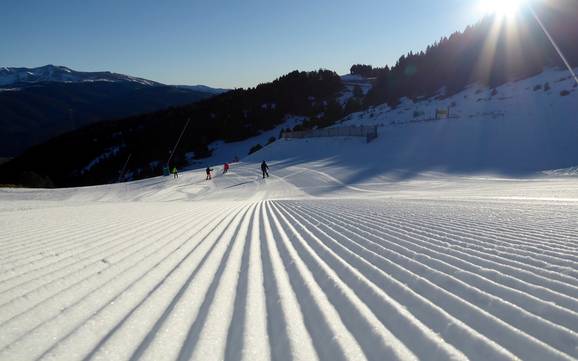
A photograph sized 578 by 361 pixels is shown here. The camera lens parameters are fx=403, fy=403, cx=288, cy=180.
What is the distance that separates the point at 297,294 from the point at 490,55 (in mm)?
53430

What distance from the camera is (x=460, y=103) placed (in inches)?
1602

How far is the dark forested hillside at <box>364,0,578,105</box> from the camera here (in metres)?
42.4

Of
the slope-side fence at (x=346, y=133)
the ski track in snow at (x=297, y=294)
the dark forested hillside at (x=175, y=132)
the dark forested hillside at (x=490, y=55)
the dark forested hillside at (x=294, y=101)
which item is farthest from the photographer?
the dark forested hillside at (x=175, y=132)

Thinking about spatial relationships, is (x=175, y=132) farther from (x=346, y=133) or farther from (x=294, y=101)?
(x=346, y=133)

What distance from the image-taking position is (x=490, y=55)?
1916 inches

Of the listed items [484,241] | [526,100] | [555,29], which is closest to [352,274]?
[484,241]

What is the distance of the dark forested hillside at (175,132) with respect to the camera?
82.4m

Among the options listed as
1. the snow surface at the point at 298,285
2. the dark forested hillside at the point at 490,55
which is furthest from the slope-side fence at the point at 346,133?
the snow surface at the point at 298,285

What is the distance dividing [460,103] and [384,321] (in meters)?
42.1

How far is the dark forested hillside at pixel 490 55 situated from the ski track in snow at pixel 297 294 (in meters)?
43.6

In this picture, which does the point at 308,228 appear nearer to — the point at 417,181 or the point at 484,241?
the point at 484,241

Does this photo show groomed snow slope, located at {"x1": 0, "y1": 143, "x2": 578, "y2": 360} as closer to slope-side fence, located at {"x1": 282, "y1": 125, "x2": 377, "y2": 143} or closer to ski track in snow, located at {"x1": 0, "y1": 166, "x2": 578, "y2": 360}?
ski track in snow, located at {"x1": 0, "y1": 166, "x2": 578, "y2": 360}

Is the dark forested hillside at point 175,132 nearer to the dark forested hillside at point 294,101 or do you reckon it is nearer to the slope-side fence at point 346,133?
the dark forested hillside at point 294,101

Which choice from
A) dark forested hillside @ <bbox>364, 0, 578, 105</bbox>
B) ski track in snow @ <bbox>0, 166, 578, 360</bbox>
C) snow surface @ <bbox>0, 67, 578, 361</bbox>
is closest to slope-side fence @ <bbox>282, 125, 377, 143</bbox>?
dark forested hillside @ <bbox>364, 0, 578, 105</bbox>
